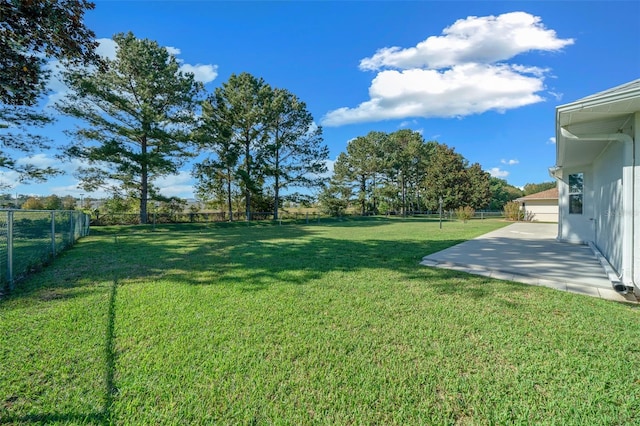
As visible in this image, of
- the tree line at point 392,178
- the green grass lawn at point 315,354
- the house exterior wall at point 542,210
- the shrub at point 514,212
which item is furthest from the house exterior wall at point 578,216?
the tree line at point 392,178

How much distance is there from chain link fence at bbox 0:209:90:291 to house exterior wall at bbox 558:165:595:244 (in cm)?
1378

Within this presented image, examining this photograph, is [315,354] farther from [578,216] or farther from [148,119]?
[148,119]

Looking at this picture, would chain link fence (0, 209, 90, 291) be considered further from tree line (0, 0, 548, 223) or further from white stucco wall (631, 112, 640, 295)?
white stucco wall (631, 112, 640, 295)

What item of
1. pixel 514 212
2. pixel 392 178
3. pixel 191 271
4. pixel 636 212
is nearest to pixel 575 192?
pixel 636 212

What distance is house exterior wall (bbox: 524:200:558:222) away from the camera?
2569 cm

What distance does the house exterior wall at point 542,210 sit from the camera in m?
25.7

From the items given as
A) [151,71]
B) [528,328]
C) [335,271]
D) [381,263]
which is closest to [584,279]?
[528,328]

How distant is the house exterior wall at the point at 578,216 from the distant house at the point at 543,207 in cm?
1961

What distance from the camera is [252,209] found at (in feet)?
84.0

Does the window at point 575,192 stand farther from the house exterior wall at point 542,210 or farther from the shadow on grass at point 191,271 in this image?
the house exterior wall at point 542,210

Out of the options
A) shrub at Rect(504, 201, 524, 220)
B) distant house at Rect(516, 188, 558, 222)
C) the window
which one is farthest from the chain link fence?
distant house at Rect(516, 188, 558, 222)

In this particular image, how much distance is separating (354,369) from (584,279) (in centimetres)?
496

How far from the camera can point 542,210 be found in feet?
86.5

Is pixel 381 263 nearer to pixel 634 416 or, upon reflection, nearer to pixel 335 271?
pixel 335 271
